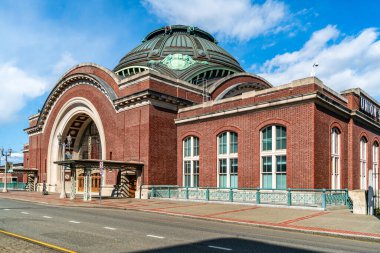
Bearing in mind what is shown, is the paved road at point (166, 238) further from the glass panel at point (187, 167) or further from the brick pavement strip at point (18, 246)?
the glass panel at point (187, 167)

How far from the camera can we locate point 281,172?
80.5 feet

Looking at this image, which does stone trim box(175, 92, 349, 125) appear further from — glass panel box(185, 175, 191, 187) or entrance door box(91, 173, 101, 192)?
entrance door box(91, 173, 101, 192)

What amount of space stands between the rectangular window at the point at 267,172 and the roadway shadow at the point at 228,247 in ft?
47.6

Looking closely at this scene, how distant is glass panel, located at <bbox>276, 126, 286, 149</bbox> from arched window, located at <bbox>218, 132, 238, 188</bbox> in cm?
367

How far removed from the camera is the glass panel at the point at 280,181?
24281 millimetres

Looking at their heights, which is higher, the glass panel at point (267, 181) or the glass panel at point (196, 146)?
the glass panel at point (196, 146)

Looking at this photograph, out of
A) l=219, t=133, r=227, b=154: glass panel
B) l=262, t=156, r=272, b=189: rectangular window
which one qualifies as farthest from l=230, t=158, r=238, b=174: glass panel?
l=262, t=156, r=272, b=189: rectangular window

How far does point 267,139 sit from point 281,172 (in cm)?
248

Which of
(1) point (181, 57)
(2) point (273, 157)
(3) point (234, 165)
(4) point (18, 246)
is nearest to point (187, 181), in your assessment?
(3) point (234, 165)

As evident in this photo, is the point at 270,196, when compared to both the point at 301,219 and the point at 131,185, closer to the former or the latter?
the point at 301,219

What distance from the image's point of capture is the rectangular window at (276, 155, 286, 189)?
79.9ft

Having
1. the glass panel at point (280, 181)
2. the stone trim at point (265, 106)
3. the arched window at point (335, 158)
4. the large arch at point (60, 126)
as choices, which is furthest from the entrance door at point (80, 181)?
the arched window at point (335, 158)

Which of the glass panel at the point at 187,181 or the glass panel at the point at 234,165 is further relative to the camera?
the glass panel at the point at 187,181

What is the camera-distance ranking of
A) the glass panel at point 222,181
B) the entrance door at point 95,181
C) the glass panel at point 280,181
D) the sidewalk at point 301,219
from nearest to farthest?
the sidewalk at point 301,219 → the glass panel at point 280,181 → the glass panel at point 222,181 → the entrance door at point 95,181
